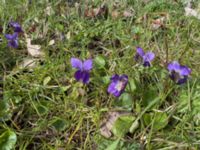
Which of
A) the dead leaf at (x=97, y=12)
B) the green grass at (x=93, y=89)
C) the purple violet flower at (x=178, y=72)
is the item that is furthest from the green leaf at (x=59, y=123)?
the dead leaf at (x=97, y=12)

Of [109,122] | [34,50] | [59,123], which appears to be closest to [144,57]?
[109,122]

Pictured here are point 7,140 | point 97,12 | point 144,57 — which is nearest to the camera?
point 7,140

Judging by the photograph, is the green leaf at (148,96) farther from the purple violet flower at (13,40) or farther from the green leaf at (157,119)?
the purple violet flower at (13,40)

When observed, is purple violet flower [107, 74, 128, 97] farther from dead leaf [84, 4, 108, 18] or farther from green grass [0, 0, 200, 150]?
dead leaf [84, 4, 108, 18]

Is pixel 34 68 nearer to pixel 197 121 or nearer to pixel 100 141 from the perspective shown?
pixel 100 141

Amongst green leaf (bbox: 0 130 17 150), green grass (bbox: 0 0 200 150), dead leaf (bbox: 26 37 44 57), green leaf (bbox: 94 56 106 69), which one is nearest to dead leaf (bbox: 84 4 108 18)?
green grass (bbox: 0 0 200 150)

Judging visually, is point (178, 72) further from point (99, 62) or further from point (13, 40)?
point (13, 40)

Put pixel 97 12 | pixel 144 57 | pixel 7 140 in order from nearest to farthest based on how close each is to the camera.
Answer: pixel 7 140
pixel 144 57
pixel 97 12

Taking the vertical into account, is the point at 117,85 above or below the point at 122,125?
above
